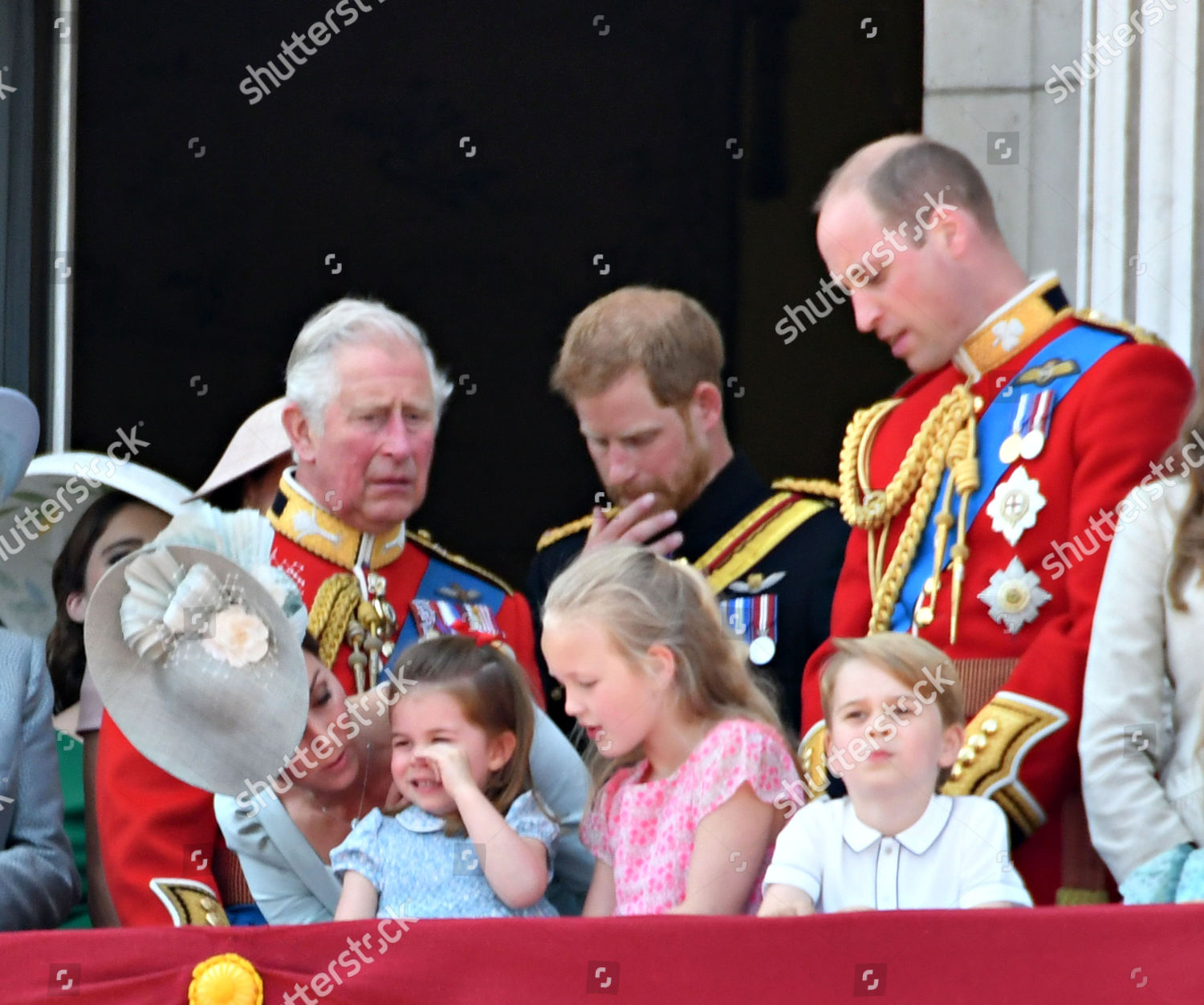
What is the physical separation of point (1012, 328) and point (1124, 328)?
0.15 m

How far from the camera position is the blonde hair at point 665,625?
292 centimetres

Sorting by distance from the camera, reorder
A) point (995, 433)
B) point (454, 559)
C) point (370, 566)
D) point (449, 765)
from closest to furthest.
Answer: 1. point (449, 765)
2. point (995, 433)
3. point (370, 566)
4. point (454, 559)

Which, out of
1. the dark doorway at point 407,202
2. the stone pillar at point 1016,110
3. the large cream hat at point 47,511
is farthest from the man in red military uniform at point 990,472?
the dark doorway at point 407,202

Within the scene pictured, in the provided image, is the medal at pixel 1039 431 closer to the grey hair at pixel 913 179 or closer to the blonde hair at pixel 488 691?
the grey hair at pixel 913 179

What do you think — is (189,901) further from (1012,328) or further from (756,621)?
(1012,328)

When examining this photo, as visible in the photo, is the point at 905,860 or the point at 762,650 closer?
the point at 905,860

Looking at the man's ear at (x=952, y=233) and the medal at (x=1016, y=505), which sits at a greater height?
the man's ear at (x=952, y=233)

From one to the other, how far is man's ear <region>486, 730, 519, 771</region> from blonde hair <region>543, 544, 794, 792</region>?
11 cm

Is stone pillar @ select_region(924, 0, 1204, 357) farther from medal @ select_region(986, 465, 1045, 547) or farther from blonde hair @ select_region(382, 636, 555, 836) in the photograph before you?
blonde hair @ select_region(382, 636, 555, 836)

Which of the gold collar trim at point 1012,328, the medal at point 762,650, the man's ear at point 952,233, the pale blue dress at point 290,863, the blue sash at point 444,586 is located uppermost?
the man's ear at point 952,233

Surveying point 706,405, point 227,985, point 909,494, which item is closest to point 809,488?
point 706,405

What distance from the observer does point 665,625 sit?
295 cm

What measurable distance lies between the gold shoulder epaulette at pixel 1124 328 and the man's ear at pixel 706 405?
2.29 feet

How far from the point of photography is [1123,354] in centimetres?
297
